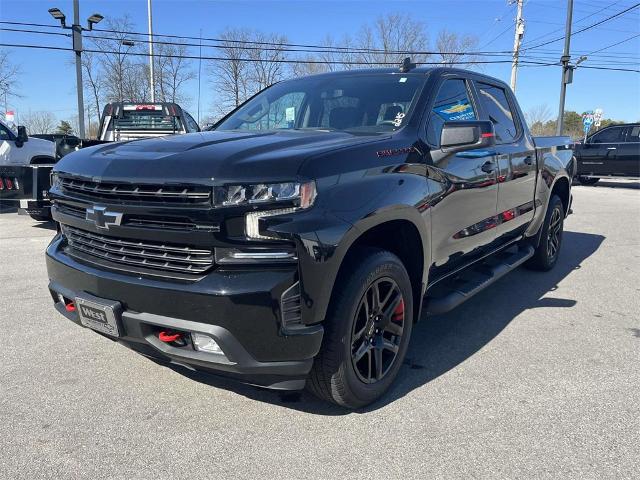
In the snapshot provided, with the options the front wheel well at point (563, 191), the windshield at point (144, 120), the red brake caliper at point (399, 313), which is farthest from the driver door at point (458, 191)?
the windshield at point (144, 120)

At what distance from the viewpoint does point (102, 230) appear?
261 centimetres

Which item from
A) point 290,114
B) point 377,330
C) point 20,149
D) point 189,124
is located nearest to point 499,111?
point 290,114

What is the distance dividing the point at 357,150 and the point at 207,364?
50.7 inches

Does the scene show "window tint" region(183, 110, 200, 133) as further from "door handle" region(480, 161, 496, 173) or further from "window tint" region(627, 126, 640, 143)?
"window tint" region(627, 126, 640, 143)

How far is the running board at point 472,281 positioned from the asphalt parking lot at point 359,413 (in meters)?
0.38

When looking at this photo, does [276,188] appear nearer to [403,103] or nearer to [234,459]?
[234,459]

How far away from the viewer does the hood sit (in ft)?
7.73

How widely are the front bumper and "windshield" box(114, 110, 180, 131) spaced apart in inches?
370

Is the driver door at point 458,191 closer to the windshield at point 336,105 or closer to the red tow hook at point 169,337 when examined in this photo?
the windshield at point 336,105

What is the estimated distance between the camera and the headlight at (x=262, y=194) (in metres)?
2.30

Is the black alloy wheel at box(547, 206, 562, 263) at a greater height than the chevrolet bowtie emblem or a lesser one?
lesser

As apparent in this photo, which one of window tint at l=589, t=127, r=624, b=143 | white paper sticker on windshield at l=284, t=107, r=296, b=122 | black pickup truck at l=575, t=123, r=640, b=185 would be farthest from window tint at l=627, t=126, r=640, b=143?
white paper sticker on windshield at l=284, t=107, r=296, b=122

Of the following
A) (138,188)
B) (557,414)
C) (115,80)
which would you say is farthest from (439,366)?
(115,80)

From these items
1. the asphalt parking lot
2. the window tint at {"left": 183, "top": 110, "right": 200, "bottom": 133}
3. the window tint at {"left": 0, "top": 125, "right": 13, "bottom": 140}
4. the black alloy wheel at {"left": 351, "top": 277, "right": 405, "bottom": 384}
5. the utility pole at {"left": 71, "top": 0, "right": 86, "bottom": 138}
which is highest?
the utility pole at {"left": 71, "top": 0, "right": 86, "bottom": 138}
